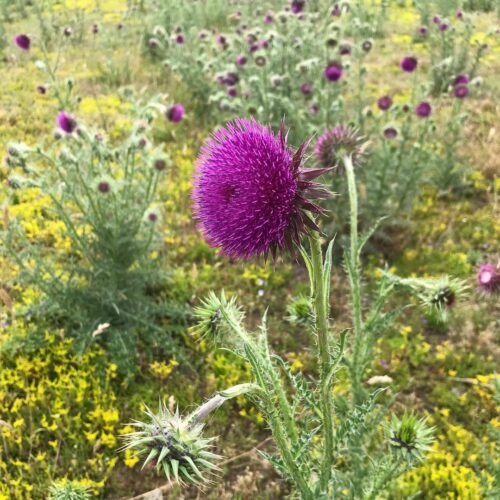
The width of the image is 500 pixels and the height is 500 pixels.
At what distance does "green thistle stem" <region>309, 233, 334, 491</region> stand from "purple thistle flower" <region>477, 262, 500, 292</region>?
4.87 feet

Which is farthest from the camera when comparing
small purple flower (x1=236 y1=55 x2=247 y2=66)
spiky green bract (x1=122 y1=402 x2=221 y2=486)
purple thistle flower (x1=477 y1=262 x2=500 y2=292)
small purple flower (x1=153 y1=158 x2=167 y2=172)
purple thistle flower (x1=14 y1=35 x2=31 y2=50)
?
small purple flower (x1=236 y1=55 x2=247 y2=66)

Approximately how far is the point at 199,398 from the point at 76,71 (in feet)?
22.9

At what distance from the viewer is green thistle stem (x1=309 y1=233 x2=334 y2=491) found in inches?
60.8

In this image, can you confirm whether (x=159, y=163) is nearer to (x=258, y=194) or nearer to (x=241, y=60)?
(x=258, y=194)

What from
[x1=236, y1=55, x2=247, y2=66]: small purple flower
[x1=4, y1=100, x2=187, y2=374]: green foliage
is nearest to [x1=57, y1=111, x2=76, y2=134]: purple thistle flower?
[x1=4, y1=100, x2=187, y2=374]: green foliage

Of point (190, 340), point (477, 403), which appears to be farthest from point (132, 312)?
point (477, 403)

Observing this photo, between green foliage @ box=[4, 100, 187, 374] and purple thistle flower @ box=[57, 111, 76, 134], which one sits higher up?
purple thistle flower @ box=[57, 111, 76, 134]

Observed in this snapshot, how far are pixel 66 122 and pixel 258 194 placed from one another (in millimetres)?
2486

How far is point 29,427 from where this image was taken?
3252 mm

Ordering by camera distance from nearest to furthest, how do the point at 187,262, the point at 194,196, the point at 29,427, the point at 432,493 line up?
the point at 194,196 → the point at 432,493 → the point at 29,427 → the point at 187,262

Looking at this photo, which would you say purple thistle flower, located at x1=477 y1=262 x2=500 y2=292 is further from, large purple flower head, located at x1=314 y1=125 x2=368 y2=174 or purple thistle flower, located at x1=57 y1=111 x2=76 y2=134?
purple thistle flower, located at x1=57 y1=111 x2=76 y2=134

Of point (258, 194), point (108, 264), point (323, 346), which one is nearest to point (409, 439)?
point (323, 346)

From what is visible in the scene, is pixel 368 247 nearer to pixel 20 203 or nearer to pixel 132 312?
pixel 132 312

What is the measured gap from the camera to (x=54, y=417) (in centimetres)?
325
